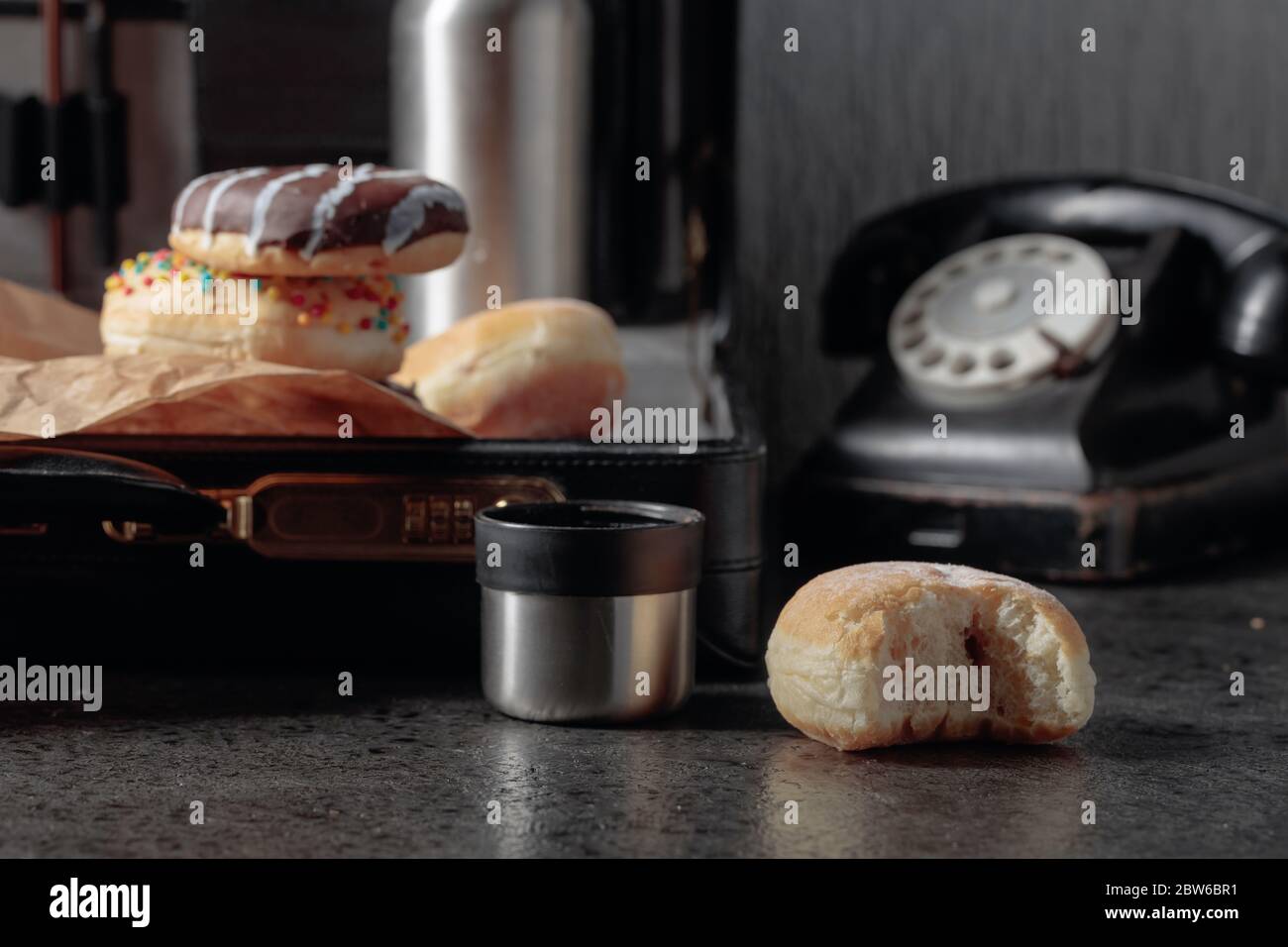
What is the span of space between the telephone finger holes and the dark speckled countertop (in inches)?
16.6

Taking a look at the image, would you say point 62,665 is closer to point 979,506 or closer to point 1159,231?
point 979,506

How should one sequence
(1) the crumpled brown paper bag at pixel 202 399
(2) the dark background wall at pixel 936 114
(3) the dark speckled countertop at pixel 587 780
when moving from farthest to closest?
(2) the dark background wall at pixel 936 114
(1) the crumpled brown paper bag at pixel 202 399
(3) the dark speckled countertop at pixel 587 780

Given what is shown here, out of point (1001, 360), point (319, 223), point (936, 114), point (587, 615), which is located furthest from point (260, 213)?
point (936, 114)

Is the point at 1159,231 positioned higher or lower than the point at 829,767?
higher

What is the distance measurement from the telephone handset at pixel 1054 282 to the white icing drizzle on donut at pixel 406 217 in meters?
0.52

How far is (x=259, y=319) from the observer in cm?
87

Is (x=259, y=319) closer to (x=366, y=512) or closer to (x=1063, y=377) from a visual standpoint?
(x=366, y=512)

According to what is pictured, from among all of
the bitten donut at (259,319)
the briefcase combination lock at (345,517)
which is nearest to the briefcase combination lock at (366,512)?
the briefcase combination lock at (345,517)

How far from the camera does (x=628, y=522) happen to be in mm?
761

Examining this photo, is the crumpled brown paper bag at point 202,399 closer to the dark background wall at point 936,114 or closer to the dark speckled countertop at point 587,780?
the dark speckled countertop at point 587,780

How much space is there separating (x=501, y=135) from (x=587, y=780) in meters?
0.75

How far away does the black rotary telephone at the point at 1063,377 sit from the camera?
3.65ft

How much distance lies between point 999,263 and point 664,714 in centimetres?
73
